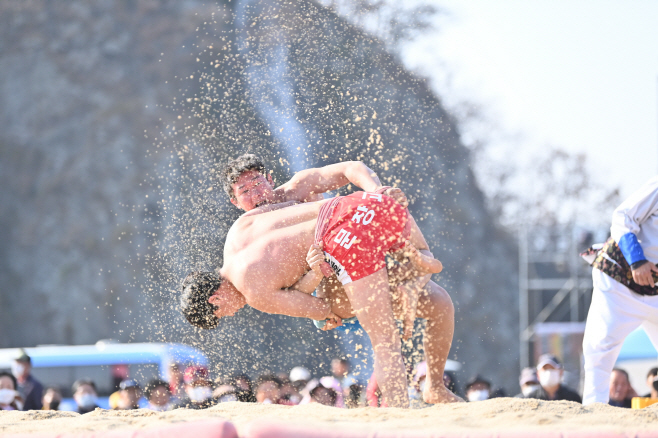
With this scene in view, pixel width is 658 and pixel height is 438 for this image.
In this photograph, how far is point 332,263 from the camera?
3.14 metres

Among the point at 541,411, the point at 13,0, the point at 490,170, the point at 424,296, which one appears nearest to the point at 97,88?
the point at 13,0

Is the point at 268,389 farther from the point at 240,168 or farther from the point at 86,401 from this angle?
the point at 240,168

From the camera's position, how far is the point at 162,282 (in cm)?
1727

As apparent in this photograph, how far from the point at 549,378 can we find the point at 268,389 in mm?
2052

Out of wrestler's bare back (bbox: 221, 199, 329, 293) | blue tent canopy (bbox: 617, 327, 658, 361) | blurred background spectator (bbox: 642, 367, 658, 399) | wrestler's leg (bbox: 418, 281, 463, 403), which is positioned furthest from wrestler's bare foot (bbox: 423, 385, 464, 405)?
blue tent canopy (bbox: 617, 327, 658, 361)

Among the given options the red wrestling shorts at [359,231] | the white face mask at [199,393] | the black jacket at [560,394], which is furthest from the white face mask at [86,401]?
the red wrestling shorts at [359,231]

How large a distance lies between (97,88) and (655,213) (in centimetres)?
1701

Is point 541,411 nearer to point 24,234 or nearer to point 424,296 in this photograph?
point 424,296

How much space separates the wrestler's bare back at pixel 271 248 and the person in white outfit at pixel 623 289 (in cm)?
141

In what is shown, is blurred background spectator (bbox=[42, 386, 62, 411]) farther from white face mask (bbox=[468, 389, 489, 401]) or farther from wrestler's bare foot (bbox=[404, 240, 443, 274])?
wrestler's bare foot (bbox=[404, 240, 443, 274])

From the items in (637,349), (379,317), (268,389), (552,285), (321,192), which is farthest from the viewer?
(552,285)

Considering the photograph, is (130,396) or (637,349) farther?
(637,349)

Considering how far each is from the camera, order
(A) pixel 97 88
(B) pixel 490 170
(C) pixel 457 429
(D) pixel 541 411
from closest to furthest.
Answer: (C) pixel 457 429
(D) pixel 541 411
(A) pixel 97 88
(B) pixel 490 170

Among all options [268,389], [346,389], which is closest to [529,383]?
[346,389]
